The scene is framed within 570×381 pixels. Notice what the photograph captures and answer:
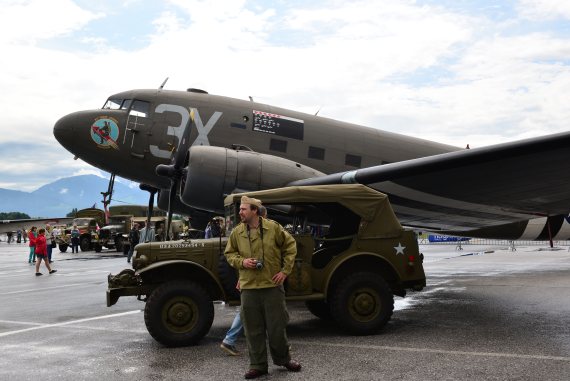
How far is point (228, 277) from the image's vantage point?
636 cm

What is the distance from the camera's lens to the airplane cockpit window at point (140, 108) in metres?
12.3

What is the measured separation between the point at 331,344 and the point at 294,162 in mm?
5414

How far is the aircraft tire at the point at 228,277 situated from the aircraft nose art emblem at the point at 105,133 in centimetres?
700

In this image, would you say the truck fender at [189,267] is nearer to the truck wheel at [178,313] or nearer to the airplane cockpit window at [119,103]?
the truck wheel at [178,313]

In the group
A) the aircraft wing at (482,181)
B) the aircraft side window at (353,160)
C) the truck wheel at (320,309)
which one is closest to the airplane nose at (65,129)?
the aircraft wing at (482,181)

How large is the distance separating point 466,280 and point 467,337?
765 cm

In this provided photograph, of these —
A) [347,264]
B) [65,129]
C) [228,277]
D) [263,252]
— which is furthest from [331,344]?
[65,129]

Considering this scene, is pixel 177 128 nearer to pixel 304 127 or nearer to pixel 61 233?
pixel 304 127

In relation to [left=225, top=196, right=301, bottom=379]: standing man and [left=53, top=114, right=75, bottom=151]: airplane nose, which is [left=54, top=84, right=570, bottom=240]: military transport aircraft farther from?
[left=225, top=196, right=301, bottom=379]: standing man

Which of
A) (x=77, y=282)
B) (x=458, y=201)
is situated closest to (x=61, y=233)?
(x=77, y=282)

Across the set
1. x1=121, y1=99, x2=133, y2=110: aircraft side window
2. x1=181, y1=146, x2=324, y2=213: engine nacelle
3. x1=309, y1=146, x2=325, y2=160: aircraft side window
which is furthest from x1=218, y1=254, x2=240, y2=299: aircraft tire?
x1=121, y1=99, x2=133, y2=110: aircraft side window

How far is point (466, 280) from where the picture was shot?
13734mm

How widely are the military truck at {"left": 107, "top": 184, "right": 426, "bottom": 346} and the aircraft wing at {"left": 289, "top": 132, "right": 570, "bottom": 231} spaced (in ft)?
5.63

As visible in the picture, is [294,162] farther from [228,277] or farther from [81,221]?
[81,221]
